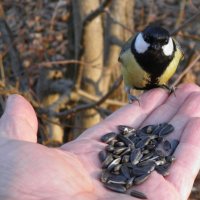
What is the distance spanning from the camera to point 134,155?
2395 mm

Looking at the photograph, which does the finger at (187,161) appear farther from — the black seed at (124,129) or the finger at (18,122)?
the finger at (18,122)

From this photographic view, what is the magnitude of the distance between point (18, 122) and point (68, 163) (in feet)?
0.95

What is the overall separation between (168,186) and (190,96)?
78cm

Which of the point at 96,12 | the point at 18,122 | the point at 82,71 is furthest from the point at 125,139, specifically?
the point at 82,71

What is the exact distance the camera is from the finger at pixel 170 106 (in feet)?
8.94

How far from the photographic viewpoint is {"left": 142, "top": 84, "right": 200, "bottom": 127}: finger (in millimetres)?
2725

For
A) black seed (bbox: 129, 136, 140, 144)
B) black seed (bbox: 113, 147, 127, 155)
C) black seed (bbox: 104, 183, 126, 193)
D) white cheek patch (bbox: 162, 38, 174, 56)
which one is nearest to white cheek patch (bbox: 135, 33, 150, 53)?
white cheek patch (bbox: 162, 38, 174, 56)

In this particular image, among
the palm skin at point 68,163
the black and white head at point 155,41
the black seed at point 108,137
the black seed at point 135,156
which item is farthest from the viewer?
the black and white head at point 155,41

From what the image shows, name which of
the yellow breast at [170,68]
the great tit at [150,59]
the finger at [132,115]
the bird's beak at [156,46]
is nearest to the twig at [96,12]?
the great tit at [150,59]

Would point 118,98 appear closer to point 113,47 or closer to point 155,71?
point 113,47

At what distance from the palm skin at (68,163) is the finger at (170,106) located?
9 centimetres

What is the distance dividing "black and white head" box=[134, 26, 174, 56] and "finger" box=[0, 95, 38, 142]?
1.00m

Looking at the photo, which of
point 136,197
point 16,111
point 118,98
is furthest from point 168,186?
point 118,98

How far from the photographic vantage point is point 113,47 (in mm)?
4164
